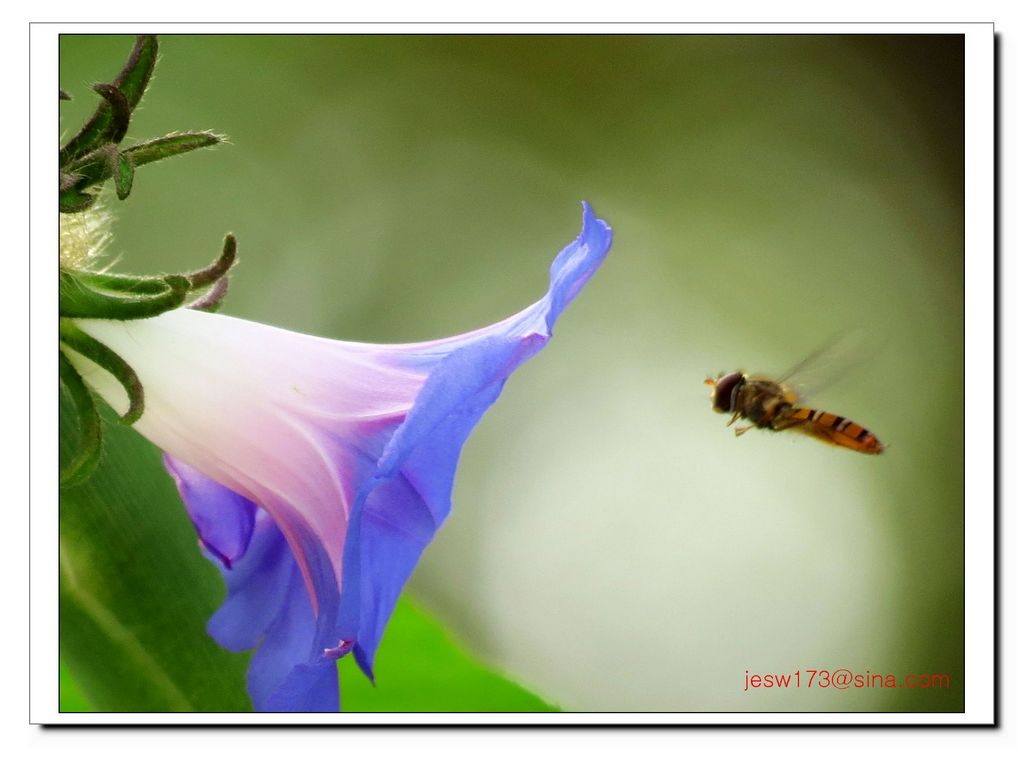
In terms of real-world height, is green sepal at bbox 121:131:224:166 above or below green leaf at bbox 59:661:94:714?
above

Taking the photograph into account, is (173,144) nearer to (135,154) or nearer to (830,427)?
(135,154)

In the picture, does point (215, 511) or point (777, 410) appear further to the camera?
point (777, 410)

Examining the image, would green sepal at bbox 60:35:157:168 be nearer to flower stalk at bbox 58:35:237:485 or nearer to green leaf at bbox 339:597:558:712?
flower stalk at bbox 58:35:237:485

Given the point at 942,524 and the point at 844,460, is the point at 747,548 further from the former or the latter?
the point at 942,524

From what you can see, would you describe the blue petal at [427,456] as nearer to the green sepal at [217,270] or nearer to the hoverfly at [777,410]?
the green sepal at [217,270]

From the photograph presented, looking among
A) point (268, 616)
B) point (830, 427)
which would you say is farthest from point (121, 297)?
point (830, 427)

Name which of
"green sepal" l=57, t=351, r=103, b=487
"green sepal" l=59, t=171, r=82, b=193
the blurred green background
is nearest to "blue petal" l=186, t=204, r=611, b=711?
"green sepal" l=57, t=351, r=103, b=487

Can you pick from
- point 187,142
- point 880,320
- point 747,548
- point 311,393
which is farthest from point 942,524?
point 187,142

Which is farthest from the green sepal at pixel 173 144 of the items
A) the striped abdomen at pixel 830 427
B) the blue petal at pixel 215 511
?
the striped abdomen at pixel 830 427
